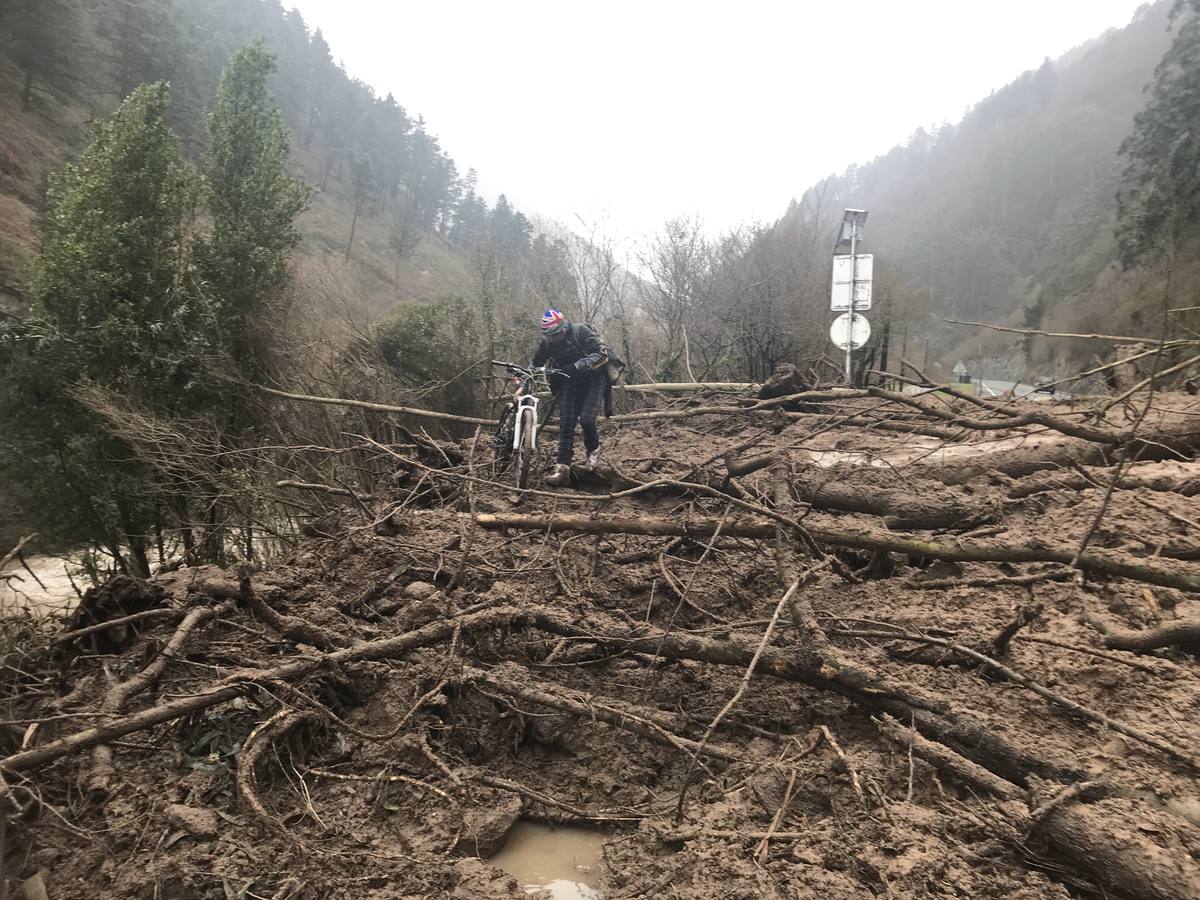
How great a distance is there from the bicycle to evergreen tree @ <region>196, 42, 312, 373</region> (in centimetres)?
666

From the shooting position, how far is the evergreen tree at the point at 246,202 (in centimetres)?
1134

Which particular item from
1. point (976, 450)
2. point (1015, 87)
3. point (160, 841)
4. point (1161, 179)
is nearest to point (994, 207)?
point (1015, 87)

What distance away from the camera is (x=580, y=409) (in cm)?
638

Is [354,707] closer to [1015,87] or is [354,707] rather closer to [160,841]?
[160,841]

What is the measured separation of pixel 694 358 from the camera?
18281 millimetres

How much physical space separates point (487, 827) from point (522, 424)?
4.03m

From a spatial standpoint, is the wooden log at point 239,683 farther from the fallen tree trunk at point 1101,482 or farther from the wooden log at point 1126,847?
the fallen tree trunk at point 1101,482

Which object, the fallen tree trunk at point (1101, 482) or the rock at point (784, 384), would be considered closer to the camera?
the fallen tree trunk at point (1101, 482)

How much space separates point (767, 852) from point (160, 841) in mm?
2131

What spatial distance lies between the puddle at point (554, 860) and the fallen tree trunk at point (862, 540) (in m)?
1.85

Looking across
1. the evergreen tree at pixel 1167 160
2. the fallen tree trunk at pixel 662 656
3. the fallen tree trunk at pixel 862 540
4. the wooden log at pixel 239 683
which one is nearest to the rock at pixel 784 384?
the fallen tree trunk at pixel 862 540

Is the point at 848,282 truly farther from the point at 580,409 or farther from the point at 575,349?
the point at 580,409

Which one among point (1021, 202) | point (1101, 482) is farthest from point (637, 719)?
point (1021, 202)

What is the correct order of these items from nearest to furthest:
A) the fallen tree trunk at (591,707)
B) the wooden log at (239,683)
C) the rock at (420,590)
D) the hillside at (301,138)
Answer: the wooden log at (239,683)
the fallen tree trunk at (591,707)
the rock at (420,590)
the hillside at (301,138)
